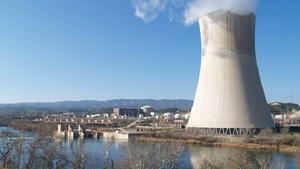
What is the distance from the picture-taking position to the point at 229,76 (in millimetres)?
24391

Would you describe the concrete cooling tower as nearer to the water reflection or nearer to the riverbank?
the riverbank

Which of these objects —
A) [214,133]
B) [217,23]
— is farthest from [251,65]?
[214,133]

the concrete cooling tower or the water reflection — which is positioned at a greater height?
the concrete cooling tower

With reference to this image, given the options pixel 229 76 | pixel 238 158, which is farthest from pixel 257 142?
pixel 238 158

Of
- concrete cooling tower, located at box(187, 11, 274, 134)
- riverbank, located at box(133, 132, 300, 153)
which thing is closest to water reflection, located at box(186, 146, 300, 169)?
riverbank, located at box(133, 132, 300, 153)

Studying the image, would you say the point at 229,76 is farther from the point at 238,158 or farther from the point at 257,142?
the point at 238,158

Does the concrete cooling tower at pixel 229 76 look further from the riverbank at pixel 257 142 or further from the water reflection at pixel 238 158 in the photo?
the water reflection at pixel 238 158

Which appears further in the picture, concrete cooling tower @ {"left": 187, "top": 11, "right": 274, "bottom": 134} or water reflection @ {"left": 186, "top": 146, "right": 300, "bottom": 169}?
concrete cooling tower @ {"left": 187, "top": 11, "right": 274, "bottom": 134}

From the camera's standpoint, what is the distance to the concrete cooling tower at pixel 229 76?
24.4 meters

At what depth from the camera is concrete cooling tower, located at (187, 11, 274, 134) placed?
24406mm

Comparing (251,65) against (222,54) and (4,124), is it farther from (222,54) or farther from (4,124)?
(4,124)

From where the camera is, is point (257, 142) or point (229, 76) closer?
point (229, 76)

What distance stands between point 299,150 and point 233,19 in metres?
7.26

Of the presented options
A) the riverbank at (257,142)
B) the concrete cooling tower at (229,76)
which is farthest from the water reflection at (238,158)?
the concrete cooling tower at (229,76)
